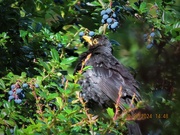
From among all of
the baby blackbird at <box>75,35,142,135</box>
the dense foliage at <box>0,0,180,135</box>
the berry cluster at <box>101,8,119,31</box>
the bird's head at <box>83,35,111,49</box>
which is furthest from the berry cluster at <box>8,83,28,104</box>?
the bird's head at <box>83,35,111,49</box>

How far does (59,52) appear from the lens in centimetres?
328

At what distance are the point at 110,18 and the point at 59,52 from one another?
0.46 m

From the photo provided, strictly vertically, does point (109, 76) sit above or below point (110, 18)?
below

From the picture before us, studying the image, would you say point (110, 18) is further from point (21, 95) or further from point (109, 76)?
point (21, 95)

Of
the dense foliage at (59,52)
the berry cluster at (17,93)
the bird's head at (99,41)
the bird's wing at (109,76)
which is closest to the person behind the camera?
the dense foliage at (59,52)

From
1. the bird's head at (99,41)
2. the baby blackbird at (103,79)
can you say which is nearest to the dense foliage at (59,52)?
the bird's head at (99,41)

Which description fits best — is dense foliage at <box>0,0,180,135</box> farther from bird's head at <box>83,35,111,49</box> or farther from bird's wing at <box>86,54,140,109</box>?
bird's wing at <box>86,54,140,109</box>

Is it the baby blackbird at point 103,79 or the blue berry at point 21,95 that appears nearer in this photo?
the blue berry at point 21,95

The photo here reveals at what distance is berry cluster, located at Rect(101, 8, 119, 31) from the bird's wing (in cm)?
65

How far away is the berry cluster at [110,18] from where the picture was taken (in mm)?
3395

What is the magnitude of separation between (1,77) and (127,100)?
116cm

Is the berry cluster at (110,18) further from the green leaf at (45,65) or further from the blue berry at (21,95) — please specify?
the blue berry at (21,95)

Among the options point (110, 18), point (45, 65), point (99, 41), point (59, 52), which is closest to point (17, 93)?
point (45, 65)

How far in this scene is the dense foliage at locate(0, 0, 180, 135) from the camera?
201cm
